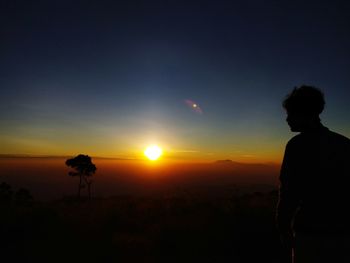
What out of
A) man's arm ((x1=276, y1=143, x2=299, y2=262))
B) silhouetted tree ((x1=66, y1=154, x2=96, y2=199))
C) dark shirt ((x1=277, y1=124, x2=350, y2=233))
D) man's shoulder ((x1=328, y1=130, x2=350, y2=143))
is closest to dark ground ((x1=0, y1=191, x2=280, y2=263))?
→ man's arm ((x1=276, y1=143, x2=299, y2=262))

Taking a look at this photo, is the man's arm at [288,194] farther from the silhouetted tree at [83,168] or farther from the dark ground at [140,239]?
the silhouetted tree at [83,168]

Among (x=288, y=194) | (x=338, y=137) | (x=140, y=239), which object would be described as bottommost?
(x=140, y=239)

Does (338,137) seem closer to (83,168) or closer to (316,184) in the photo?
(316,184)

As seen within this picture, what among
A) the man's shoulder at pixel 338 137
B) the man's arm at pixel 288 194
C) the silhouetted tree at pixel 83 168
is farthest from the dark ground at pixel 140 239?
the silhouetted tree at pixel 83 168

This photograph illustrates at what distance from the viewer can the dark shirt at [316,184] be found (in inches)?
90.4

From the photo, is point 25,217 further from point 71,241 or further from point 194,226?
point 194,226

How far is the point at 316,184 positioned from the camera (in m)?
2.34

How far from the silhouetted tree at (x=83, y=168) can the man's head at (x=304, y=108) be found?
4753 centimetres

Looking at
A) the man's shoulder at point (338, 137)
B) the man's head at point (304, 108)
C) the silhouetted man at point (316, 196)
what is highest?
the man's head at point (304, 108)

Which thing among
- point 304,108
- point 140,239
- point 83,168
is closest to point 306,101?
point 304,108

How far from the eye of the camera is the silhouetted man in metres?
2.29

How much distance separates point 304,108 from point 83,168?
48615 mm

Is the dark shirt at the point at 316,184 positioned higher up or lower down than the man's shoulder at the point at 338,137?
lower down

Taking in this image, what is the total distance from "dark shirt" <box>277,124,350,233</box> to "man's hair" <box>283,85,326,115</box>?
24cm
